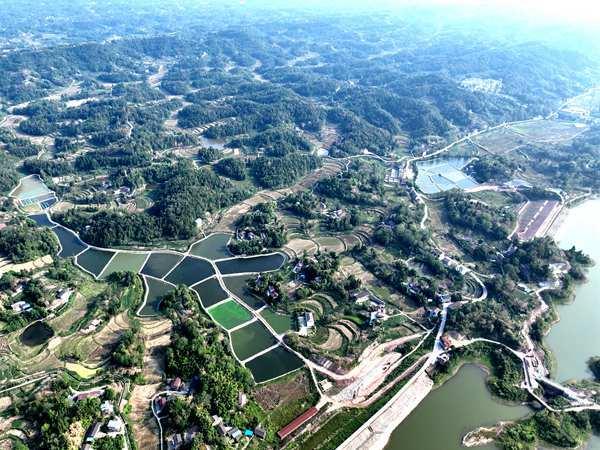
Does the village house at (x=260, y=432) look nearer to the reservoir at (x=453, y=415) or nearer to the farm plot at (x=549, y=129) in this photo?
the reservoir at (x=453, y=415)

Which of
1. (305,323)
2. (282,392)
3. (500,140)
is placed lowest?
(500,140)

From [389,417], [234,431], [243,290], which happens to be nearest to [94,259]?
[243,290]

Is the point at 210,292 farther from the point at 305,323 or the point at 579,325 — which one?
the point at 579,325

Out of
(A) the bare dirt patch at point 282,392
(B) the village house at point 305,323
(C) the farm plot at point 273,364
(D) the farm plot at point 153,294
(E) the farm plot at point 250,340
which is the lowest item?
(D) the farm plot at point 153,294

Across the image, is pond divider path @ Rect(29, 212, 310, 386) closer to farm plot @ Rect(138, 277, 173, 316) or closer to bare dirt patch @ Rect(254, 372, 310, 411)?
farm plot @ Rect(138, 277, 173, 316)

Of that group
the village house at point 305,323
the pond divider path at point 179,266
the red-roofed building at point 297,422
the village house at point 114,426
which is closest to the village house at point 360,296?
the village house at point 305,323

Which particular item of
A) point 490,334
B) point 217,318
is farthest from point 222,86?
point 490,334
